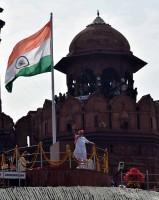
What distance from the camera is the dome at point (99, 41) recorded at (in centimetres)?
3719

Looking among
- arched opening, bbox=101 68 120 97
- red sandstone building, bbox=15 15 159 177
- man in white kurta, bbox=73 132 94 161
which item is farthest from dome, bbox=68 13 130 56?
man in white kurta, bbox=73 132 94 161

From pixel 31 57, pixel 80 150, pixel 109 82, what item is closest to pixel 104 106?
pixel 109 82

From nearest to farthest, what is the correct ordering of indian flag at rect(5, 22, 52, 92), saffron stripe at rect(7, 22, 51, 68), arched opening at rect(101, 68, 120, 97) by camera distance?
A: indian flag at rect(5, 22, 52, 92), saffron stripe at rect(7, 22, 51, 68), arched opening at rect(101, 68, 120, 97)

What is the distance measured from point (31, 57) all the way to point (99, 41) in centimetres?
1392

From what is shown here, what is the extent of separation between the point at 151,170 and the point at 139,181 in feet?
35.0

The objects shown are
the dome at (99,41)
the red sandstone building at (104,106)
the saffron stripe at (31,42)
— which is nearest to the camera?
the saffron stripe at (31,42)

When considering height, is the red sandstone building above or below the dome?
below

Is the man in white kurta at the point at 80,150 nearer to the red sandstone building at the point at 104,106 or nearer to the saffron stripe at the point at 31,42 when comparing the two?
the saffron stripe at the point at 31,42

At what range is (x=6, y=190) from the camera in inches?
757

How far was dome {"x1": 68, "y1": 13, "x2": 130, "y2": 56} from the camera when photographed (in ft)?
122

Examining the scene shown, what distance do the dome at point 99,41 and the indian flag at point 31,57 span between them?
1307cm

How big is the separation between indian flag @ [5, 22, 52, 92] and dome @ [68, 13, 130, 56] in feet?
42.9

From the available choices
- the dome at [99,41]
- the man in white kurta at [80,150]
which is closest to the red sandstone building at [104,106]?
the dome at [99,41]

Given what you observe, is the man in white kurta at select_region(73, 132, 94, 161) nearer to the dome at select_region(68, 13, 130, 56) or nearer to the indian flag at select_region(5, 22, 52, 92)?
the indian flag at select_region(5, 22, 52, 92)
